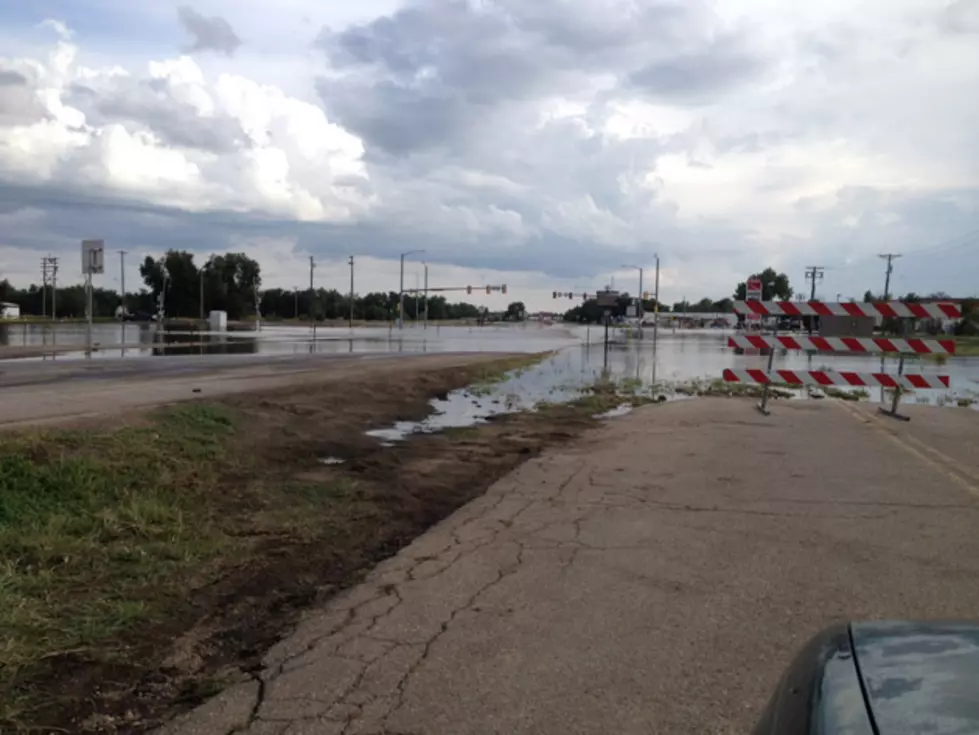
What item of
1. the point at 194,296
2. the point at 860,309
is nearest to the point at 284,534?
the point at 860,309

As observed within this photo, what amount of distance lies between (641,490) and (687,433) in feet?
15.5

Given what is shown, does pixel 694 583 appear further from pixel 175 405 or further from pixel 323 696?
pixel 175 405

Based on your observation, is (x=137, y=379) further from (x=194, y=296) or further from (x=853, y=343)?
(x=194, y=296)

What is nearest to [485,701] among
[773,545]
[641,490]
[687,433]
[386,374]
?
[773,545]

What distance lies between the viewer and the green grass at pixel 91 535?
15.8ft

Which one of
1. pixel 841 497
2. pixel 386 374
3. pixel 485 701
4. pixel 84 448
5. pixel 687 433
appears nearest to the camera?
pixel 485 701

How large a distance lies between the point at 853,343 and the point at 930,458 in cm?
338

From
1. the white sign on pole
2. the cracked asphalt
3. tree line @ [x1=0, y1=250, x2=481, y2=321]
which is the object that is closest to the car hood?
the cracked asphalt

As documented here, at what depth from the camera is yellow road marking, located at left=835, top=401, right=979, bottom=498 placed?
974cm

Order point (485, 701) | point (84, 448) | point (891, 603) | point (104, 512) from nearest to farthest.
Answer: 1. point (485, 701)
2. point (891, 603)
3. point (104, 512)
4. point (84, 448)

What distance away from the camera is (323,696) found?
422 cm

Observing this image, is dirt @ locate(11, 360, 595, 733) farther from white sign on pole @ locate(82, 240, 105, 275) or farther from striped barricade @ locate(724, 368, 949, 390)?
white sign on pole @ locate(82, 240, 105, 275)

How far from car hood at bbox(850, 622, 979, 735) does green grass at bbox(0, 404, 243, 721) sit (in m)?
3.58

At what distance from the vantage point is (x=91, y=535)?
624cm
